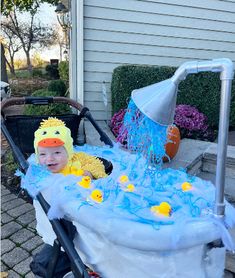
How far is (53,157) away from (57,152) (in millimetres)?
38

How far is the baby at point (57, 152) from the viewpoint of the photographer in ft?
6.12

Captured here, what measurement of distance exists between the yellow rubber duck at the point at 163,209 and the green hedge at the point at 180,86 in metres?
2.75

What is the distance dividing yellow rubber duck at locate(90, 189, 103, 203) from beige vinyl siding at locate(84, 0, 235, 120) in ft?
10.1

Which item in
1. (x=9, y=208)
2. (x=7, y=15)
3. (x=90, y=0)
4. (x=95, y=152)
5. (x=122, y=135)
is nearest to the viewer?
(x=122, y=135)

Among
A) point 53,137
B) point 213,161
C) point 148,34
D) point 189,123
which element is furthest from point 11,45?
point 53,137

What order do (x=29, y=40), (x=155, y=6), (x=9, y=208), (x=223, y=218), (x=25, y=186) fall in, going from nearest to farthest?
(x=223, y=218)
(x=25, y=186)
(x=9, y=208)
(x=155, y=6)
(x=29, y=40)

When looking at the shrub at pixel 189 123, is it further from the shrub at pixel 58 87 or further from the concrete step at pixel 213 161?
the shrub at pixel 58 87

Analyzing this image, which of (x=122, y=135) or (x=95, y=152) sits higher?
(x=122, y=135)

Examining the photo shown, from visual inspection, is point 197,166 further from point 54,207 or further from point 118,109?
point 54,207

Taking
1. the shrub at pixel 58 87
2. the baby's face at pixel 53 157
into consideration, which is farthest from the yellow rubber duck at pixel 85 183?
the shrub at pixel 58 87

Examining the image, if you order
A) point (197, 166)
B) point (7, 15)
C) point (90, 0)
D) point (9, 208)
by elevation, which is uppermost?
point (7, 15)

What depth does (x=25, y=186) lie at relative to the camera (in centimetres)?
168

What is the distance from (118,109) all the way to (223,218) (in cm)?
313

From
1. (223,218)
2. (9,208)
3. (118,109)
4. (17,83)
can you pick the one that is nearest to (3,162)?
(9,208)
